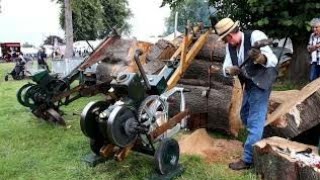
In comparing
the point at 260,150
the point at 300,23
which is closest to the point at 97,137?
the point at 260,150

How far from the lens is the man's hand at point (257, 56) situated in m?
4.52

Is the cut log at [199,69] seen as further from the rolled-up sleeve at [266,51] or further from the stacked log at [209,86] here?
the rolled-up sleeve at [266,51]

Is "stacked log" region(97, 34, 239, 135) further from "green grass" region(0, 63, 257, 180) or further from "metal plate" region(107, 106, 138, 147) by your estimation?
"metal plate" region(107, 106, 138, 147)

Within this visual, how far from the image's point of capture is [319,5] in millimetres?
9438

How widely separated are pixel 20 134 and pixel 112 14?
33.7m

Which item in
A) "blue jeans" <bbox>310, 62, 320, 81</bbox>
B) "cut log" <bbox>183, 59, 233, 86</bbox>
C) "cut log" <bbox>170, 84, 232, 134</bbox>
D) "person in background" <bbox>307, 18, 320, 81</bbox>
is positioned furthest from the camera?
"blue jeans" <bbox>310, 62, 320, 81</bbox>

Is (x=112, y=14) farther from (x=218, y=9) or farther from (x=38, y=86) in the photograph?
(x=38, y=86)

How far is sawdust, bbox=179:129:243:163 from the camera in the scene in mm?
5605

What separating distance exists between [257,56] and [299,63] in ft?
25.7

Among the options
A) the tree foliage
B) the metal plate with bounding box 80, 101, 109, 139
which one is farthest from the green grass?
the tree foliage

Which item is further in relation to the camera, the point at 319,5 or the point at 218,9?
the point at 218,9

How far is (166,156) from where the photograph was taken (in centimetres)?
488

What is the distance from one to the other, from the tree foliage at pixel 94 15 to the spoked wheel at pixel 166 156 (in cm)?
1613

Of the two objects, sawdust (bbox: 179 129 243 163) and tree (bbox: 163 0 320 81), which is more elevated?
tree (bbox: 163 0 320 81)
